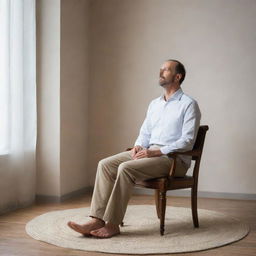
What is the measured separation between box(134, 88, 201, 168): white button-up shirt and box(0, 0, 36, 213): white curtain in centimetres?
131

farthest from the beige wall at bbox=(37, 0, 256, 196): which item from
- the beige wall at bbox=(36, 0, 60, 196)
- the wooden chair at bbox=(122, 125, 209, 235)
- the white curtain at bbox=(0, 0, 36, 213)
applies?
the wooden chair at bbox=(122, 125, 209, 235)

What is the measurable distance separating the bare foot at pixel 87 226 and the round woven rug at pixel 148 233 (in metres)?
0.06

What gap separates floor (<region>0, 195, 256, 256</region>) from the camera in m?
3.29

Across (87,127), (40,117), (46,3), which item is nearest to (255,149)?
(87,127)

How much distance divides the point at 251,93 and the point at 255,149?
0.59 meters

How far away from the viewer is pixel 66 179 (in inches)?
212

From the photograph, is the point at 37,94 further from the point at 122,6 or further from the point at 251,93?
the point at 251,93

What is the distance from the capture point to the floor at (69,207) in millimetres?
3287

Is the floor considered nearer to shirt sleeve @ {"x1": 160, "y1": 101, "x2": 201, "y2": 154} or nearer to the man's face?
shirt sleeve @ {"x1": 160, "y1": 101, "x2": 201, "y2": 154}

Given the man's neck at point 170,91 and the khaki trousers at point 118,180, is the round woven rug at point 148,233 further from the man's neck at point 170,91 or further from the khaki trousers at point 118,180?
the man's neck at point 170,91

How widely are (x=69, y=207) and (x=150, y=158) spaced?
1455 millimetres

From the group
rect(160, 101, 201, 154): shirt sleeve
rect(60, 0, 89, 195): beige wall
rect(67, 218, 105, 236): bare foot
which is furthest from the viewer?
rect(60, 0, 89, 195): beige wall

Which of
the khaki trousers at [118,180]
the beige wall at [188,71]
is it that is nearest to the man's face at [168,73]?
the khaki trousers at [118,180]

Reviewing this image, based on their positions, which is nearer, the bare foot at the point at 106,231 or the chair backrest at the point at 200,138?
the bare foot at the point at 106,231
